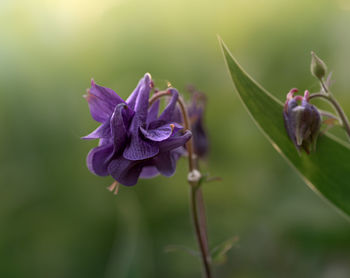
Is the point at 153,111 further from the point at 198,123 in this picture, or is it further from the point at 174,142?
the point at 198,123

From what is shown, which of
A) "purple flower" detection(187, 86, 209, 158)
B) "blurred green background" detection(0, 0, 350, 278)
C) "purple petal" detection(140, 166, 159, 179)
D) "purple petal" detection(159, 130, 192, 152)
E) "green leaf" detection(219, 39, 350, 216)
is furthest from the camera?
"blurred green background" detection(0, 0, 350, 278)

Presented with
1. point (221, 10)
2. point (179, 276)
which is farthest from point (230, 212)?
point (221, 10)

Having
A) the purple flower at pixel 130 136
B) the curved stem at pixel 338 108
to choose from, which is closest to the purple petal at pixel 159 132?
the purple flower at pixel 130 136

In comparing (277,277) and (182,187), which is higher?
(182,187)

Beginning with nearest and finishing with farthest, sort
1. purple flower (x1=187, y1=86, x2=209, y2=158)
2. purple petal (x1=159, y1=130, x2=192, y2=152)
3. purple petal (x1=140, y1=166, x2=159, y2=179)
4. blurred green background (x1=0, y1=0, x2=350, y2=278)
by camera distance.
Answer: purple petal (x1=159, y1=130, x2=192, y2=152)
purple petal (x1=140, y1=166, x2=159, y2=179)
purple flower (x1=187, y1=86, x2=209, y2=158)
blurred green background (x1=0, y1=0, x2=350, y2=278)

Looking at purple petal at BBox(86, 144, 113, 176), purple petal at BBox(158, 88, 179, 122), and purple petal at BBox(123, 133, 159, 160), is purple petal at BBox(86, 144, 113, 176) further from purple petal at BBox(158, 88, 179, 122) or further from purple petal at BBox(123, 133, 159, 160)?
purple petal at BBox(158, 88, 179, 122)

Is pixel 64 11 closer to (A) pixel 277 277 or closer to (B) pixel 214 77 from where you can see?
(B) pixel 214 77

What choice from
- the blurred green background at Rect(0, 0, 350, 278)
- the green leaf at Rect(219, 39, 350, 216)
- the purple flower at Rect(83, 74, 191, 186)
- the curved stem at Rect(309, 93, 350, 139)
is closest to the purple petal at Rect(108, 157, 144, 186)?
the purple flower at Rect(83, 74, 191, 186)

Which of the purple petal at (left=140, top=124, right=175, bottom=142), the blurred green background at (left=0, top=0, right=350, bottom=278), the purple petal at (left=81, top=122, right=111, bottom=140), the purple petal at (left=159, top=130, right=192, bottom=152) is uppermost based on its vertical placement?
the purple petal at (left=81, top=122, right=111, bottom=140)
